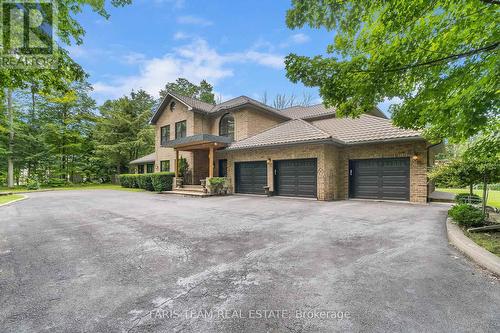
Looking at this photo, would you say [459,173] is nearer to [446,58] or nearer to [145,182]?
[446,58]

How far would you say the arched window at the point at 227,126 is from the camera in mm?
19366

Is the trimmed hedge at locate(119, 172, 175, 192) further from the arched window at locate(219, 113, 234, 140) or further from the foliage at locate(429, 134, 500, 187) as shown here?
the foliage at locate(429, 134, 500, 187)

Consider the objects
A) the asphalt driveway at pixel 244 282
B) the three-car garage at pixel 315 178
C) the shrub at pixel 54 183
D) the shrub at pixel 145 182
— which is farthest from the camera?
the shrub at pixel 54 183

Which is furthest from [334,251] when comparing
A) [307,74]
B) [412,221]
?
[412,221]

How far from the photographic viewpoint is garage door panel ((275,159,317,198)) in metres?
13.3

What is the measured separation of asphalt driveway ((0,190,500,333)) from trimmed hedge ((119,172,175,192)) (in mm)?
12999

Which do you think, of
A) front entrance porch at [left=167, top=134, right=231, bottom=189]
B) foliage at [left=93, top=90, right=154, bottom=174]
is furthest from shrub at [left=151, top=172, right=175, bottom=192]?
foliage at [left=93, top=90, right=154, bottom=174]

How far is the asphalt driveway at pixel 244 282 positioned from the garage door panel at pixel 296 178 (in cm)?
720

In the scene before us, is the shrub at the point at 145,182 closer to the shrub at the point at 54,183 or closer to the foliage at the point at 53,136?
the shrub at the point at 54,183
